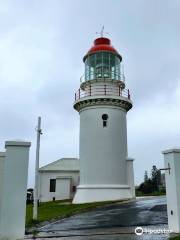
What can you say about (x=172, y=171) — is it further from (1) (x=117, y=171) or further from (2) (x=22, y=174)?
(1) (x=117, y=171)

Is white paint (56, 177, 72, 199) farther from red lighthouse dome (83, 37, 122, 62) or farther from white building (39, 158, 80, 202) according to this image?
red lighthouse dome (83, 37, 122, 62)

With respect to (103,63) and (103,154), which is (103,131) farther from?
(103,63)

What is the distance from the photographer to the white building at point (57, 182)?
33375mm

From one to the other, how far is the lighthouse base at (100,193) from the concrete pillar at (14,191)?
16.6 metres

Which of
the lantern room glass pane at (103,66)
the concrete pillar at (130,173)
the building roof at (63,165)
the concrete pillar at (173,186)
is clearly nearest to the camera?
the concrete pillar at (173,186)

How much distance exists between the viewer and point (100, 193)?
25.5m

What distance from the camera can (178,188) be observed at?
32.2ft

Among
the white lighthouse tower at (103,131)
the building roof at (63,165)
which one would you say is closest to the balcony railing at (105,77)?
the white lighthouse tower at (103,131)

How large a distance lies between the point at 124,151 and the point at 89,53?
8609mm

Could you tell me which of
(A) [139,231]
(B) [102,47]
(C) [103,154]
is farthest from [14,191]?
(B) [102,47]

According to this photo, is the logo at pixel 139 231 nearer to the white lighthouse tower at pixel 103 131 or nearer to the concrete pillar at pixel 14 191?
the concrete pillar at pixel 14 191

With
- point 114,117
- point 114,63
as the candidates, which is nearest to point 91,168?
point 114,117

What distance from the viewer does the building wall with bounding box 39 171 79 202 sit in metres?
33.4

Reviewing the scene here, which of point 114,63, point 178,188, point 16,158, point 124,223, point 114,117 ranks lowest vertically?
point 124,223
